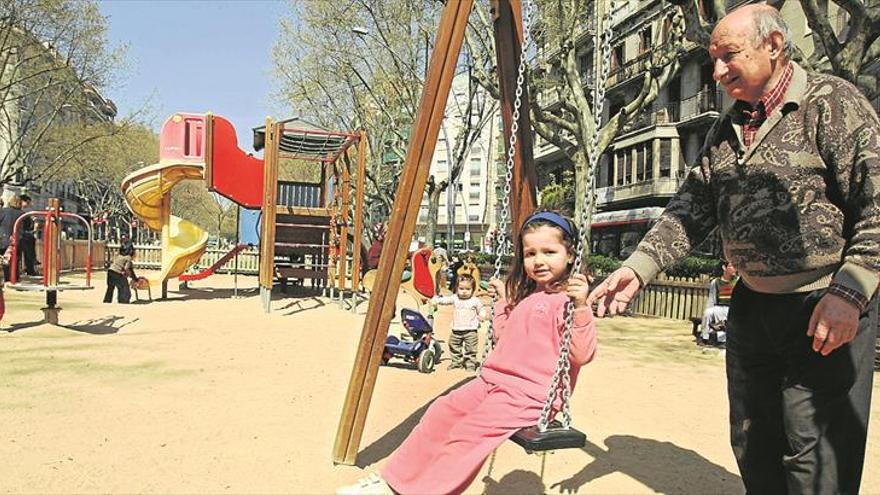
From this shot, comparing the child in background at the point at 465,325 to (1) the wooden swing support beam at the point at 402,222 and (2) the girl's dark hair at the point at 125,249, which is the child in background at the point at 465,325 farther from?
(2) the girl's dark hair at the point at 125,249

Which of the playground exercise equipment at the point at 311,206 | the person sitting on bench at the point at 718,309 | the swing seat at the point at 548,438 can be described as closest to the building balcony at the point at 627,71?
the playground exercise equipment at the point at 311,206

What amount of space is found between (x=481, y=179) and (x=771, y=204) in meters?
79.2

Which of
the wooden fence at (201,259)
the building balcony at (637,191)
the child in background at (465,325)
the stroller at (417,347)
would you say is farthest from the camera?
the building balcony at (637,191)

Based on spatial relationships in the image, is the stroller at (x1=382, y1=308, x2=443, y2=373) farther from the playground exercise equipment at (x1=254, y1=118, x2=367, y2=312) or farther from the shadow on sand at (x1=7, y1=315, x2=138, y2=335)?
the playground exercise equipment at (x1=254, y1=118, x2=367, y2=312)

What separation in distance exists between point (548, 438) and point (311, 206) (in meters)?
14.1

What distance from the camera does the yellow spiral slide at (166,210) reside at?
15.2 metres

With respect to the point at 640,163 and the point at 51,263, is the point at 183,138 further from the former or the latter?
the point at 640,163

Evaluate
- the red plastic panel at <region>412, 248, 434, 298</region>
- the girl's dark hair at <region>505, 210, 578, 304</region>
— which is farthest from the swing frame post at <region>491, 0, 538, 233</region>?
the red plastic panel at <region>412, 248, 434, 298</region>

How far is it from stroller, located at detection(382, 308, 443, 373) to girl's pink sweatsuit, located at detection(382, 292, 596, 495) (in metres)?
4.45

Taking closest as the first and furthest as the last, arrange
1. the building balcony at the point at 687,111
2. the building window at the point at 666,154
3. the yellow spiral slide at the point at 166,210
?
the yellow spiral slide at the point at 166,210
the building balcony at the point at 687,111
the building window at the point at 666,154

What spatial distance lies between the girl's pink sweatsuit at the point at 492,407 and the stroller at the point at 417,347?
4.45 m

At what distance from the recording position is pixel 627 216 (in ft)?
111

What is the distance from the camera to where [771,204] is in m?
2.12

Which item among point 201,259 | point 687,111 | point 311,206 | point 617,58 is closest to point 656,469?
point 311,206
